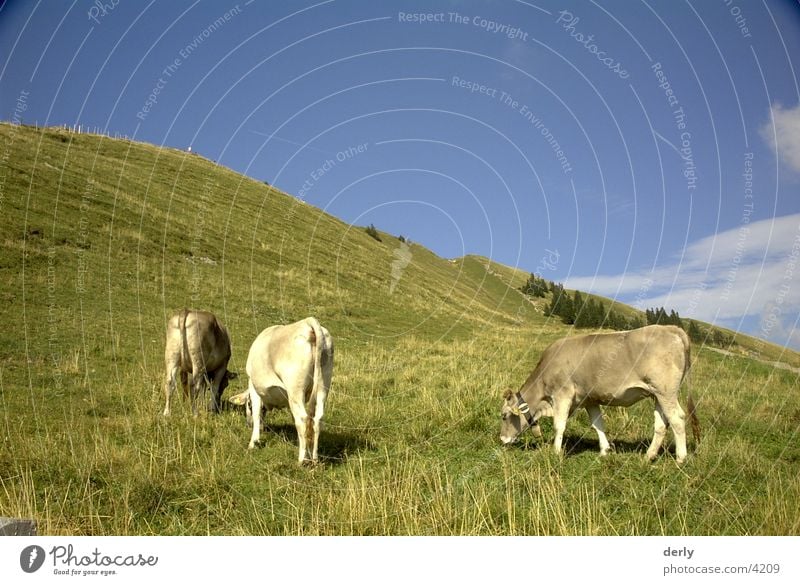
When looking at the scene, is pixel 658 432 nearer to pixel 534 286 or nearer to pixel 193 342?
pixel 193 342

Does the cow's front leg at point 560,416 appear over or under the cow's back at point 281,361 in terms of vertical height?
under

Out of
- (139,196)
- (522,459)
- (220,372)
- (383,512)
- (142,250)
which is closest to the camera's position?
(383,512)

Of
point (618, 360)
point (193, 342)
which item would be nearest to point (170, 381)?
point (193, 342)

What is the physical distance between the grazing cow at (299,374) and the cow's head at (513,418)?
309cm

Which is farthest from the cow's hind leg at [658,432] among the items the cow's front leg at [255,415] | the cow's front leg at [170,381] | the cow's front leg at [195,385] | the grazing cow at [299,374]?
the cow's front leg at [170,381]

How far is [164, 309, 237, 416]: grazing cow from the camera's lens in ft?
39.1

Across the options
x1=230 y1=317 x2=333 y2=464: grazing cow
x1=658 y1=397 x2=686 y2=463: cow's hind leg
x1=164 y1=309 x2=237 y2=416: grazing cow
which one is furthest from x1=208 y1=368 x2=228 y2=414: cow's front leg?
x1=658 y1=397 x2=686 y2=463: cow's hind leg

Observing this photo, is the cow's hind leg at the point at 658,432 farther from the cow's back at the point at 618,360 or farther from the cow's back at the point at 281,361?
the cow's back at the point at 281,361

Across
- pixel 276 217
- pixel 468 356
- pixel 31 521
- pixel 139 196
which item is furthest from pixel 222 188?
pixel 31 521

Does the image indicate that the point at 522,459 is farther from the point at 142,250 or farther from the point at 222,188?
the point at 222,188

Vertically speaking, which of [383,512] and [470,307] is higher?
[470,307]

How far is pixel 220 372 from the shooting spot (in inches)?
502

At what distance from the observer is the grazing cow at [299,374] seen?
788 centimetres
